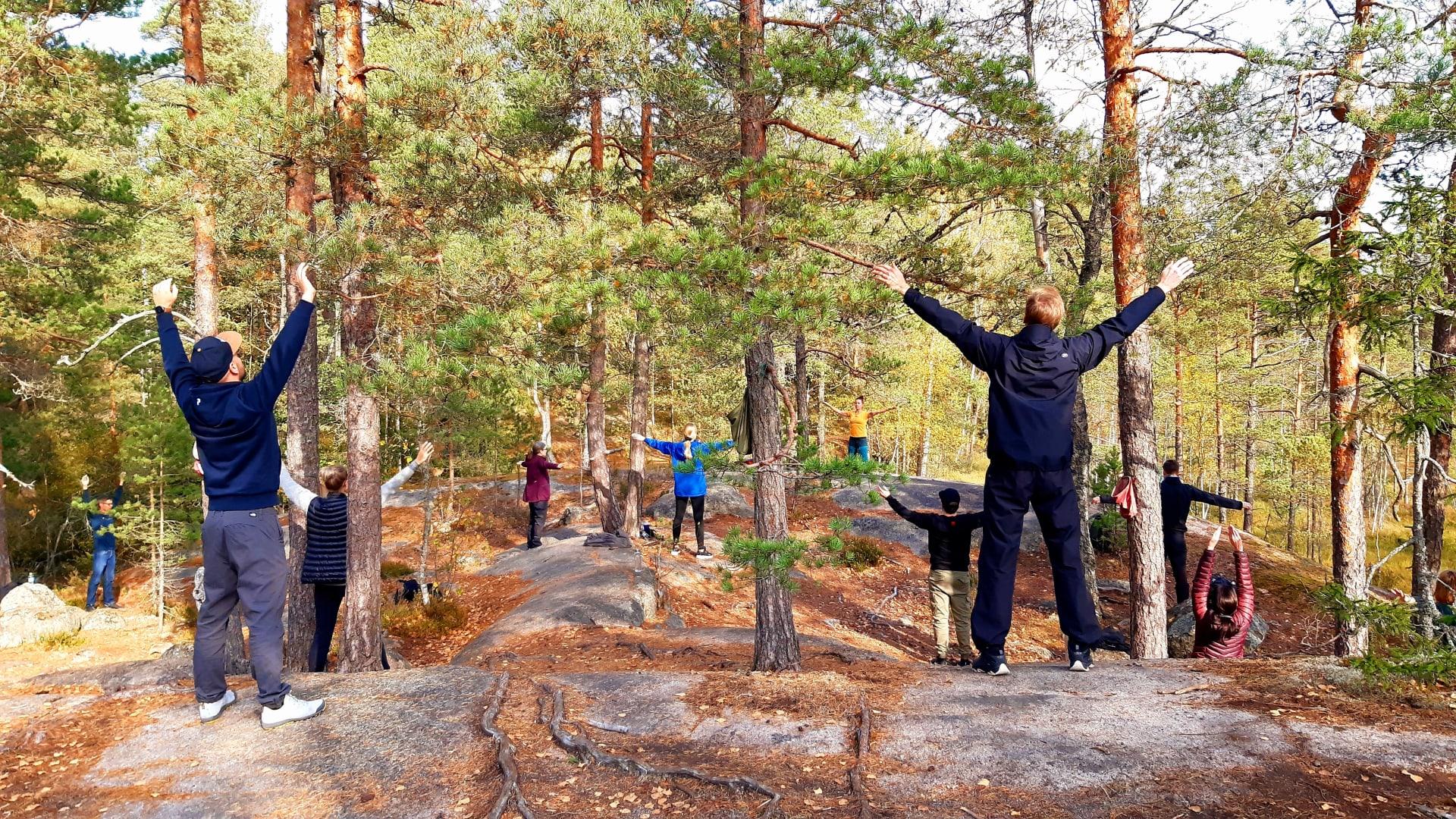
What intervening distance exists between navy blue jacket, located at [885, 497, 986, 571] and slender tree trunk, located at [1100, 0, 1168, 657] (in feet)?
6.84

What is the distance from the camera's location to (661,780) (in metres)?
4.01

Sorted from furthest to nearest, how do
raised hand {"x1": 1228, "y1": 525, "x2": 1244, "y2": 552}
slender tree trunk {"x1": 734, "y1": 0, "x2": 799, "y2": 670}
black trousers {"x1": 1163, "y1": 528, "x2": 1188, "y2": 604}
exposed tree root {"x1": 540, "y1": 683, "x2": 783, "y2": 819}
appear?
black trousers {"x1": 1163, "y1": 528, "x2": 1188, "y2": 604}
slender tree trunk {"x1": 734, "y1": 0, "x2": 799, "y2": 670}
raised hand {"x1": 1228, "y1": 525, "x2": 1244, "y2": 552}
exposed tree root {"x1": 540, "y1": 683, "x2": 783, "y2": 819}

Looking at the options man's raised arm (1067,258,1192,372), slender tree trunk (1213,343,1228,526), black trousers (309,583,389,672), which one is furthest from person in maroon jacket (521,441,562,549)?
slender tree trunk (1213,343,1228,526)

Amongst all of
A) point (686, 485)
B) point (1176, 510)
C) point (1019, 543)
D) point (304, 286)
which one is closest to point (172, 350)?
point (304, 286)

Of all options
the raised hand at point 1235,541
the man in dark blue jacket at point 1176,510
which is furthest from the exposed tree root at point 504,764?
the man in dark blue jacket at point 1176,510

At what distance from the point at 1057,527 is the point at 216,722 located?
17.3 feet

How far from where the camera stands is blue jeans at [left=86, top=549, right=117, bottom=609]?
1511cm

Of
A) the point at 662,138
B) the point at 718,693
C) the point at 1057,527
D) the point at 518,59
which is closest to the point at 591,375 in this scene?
the point at 662,138

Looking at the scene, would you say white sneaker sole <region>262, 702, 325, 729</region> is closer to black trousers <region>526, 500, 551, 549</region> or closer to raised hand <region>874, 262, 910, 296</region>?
raised hand <region>874, 262, 910, 296</region>

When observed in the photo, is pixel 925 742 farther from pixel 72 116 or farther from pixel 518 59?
pixel 72 116

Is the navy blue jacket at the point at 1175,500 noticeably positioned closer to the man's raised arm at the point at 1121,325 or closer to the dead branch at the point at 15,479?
the man's raised arm at the point at 1121,325

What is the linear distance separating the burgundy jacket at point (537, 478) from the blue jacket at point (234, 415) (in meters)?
10.1

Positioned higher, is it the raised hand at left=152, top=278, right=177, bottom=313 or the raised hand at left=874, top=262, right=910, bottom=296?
the raised hand at left=874, top=262, right=910, bottom=296

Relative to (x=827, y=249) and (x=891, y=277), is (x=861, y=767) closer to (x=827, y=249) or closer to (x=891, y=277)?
(x=891, y=277)
